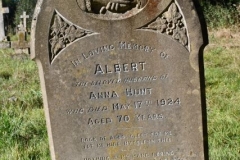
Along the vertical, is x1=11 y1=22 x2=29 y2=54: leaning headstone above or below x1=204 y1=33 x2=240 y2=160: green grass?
above

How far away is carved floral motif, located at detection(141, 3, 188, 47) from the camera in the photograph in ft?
10.6

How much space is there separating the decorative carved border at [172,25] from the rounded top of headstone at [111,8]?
14 cm

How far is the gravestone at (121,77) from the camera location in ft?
10.7

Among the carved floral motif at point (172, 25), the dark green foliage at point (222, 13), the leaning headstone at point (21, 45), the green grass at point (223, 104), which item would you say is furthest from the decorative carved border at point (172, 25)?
the dark green foliage at point (222, 13)

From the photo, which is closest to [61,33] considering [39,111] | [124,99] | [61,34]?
[61,34]

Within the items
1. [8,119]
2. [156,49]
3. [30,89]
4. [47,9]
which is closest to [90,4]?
[47,9]

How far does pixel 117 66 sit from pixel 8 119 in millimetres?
2126

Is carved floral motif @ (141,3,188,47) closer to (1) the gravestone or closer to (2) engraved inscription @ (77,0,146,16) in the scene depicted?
(1) the gravestone

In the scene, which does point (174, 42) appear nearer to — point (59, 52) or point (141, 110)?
point (141, 110)

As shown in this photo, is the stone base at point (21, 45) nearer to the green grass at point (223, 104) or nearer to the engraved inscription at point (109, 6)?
the green grass at point (223, 104)

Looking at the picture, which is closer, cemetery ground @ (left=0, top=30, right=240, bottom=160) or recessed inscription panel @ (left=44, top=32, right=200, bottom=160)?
recessed inscription panel @ (left=44, top=32, right=200, bottom=160)

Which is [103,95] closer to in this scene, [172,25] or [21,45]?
[172,25]

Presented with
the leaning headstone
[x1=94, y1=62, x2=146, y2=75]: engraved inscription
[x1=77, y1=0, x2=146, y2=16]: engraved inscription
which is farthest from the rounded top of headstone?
the leaning headstone

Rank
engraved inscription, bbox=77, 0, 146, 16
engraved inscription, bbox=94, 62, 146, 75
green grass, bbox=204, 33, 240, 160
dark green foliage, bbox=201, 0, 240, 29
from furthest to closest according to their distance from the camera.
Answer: dark green foliage, bbox=201, 0, 240, 29 < green grass, bbox=204, 33, 240, 160 < engraved inscription, bbox=94, 62, 146, 75 < engraved inscription, bbox=77, 0, 146, 16
